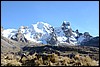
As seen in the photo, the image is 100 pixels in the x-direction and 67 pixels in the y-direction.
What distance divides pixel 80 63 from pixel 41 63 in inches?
93.7

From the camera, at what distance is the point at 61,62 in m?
19.6

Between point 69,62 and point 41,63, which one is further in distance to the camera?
point 69,62

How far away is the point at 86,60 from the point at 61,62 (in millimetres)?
1740

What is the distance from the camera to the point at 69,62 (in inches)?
770

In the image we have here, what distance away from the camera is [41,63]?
1833 centimetres

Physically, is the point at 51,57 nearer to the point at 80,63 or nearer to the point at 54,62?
the point at 54,62

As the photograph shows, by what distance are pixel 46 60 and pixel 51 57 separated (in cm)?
66

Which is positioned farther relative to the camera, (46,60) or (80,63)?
(46,60)

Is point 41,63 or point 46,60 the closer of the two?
point 41,63

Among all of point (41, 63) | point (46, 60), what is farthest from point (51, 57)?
point (41, 63)

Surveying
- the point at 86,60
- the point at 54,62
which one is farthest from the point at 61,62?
the point at 86,60

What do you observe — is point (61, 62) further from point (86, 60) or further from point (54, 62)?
point (86, 60)

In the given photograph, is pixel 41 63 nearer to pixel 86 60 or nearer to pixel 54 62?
pixel 54 62

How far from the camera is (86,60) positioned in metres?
20.1
